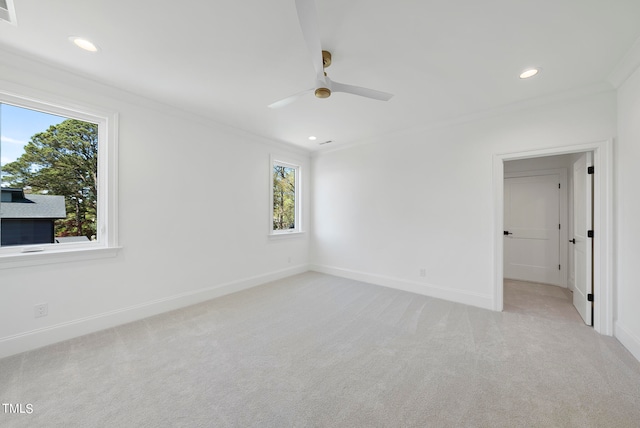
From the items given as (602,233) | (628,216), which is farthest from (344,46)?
(602,233)

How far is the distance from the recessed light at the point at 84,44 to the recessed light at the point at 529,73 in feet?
12.5

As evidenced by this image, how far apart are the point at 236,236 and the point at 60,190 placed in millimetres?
2028

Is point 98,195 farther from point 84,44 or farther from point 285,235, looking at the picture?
point 285,235

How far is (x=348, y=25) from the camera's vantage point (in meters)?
1.76

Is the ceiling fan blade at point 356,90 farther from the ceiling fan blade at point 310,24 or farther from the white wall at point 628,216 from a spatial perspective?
the white wall at point 628,216

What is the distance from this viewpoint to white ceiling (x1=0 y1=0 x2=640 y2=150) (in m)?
1.63

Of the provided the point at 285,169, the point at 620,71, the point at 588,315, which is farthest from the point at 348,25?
the point at 588,315

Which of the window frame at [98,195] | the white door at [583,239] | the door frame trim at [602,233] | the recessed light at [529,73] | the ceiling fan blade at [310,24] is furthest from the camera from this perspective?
the white door at [583,239]

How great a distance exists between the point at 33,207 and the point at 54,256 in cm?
51

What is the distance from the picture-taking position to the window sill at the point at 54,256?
85.0 inches

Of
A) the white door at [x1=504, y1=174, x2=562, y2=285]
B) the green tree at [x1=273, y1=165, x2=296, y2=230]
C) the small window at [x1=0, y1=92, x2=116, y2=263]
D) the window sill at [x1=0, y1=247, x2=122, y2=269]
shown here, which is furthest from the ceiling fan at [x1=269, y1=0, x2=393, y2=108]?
the white door at [x1=504, y1=174, x2=562, y2=285]

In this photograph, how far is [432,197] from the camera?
12.2 feet

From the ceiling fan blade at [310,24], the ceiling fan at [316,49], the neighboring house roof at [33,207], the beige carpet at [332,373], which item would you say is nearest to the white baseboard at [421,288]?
the beige carpet at [332,373]

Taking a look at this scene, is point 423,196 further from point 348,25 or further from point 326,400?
point 326,400
